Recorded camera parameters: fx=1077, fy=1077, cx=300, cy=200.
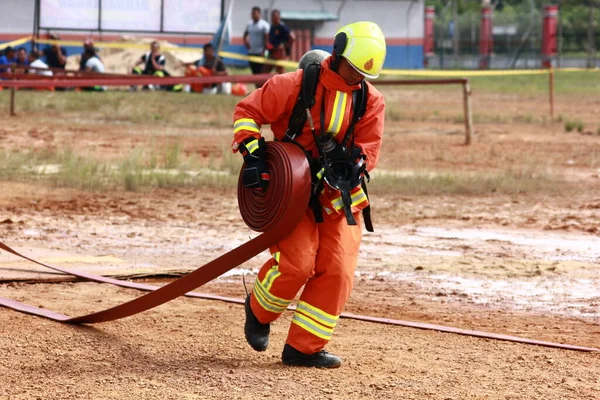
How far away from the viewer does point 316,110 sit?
5.24 meters

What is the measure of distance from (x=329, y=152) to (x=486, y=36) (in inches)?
1666

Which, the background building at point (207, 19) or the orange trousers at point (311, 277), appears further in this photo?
the background building at point (207, 19)

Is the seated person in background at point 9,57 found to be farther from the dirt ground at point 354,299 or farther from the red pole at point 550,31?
the red pole at point 550,31

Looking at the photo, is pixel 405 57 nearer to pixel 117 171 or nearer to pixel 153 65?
pixel 153 65

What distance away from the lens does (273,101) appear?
5.16 meters

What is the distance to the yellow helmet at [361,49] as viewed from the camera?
16.7ft

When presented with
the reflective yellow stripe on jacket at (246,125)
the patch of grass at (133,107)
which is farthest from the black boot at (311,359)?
the patch of grass at (133,107)

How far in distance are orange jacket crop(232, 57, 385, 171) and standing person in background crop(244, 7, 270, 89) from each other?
18156mm

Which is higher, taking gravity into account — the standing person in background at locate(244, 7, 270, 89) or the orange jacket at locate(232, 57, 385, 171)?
the standing person in background at locate(244, 7, 270, 89)

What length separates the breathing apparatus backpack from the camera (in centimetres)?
518

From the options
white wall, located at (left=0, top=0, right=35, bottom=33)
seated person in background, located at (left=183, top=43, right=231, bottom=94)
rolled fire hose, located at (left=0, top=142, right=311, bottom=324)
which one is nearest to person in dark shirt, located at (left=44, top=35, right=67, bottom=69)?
seated person in background, located at (left=183, top=43, right=231, bottom=94)

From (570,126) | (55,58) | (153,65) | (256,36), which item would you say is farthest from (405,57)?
(570,126)

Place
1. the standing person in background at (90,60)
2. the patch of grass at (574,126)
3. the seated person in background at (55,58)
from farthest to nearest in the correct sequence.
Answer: the seated person in background at (55,58)
the standing person in background at (90,60)
the patch of grass at (574,126)

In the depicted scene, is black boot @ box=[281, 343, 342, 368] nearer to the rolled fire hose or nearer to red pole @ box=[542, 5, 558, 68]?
the rolled fire hose
